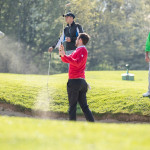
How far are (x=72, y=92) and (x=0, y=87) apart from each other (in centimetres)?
587

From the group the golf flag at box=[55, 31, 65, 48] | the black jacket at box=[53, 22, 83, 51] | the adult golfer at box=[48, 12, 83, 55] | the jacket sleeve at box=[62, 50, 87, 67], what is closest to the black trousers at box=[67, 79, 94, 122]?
the jacket sleeve at box=[62, 50, 87, 67]

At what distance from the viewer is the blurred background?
4616cm

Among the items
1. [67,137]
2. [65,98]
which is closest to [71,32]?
[65,98]

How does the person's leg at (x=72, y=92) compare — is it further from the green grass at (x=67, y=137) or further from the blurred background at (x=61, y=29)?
the blurred background at (x=61, y=29)

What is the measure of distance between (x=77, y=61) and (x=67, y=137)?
127 inches

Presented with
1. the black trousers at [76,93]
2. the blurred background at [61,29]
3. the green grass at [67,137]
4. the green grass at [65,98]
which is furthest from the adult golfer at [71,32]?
the blurred background at [61,29]

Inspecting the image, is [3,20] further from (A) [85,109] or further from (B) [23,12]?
(A) [85,109]

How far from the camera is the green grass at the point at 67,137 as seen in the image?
14.0ft

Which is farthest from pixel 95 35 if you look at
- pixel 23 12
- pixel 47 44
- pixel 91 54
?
pixel 23 12

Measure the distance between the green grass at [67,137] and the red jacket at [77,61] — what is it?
2238 mm

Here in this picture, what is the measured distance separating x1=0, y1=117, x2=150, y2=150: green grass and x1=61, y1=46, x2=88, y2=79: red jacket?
Result: 2.24 metres

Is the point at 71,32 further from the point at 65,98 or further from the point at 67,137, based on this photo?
the point at 67,137

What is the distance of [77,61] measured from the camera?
788cm

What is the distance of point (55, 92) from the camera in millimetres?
13109
